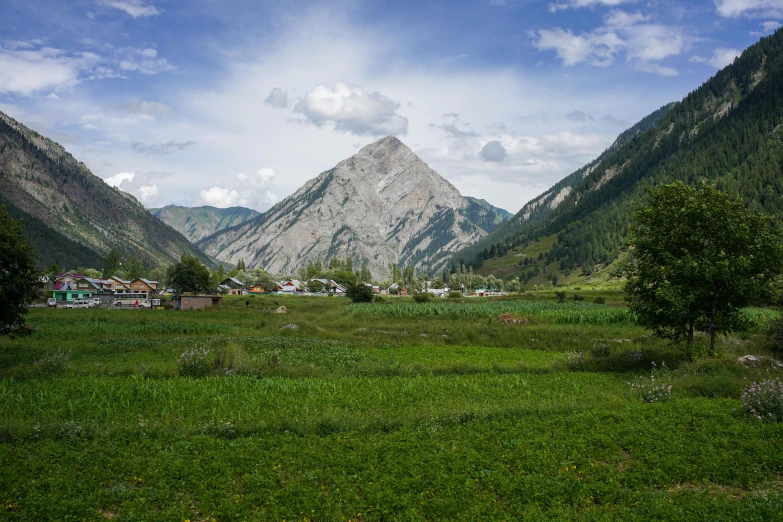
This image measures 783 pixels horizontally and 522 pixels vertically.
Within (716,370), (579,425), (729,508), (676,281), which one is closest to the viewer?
(729,508)

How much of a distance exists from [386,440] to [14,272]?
29.6m

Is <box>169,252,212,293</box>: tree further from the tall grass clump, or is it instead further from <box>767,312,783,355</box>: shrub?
<box>767,312,783,355</box>: shrub

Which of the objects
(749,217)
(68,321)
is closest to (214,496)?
(749,217)

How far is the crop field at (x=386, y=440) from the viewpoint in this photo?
11.8 m

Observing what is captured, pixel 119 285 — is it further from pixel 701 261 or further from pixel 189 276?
pixel 701 261

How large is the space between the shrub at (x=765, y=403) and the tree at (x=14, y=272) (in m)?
39.7

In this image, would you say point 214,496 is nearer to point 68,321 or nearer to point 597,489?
point 597,489

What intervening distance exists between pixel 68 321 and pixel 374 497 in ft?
195

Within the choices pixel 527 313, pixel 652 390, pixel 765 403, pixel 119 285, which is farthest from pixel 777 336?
pixel 119 285

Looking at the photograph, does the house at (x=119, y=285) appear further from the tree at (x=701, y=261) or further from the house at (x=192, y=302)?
the tree at (x=701, y=261)

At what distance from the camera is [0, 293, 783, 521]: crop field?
1175 cm

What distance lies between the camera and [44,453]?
47.1ft

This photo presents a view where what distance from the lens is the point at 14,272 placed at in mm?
31078

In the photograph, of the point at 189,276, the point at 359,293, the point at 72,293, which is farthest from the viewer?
the point at 72,293
